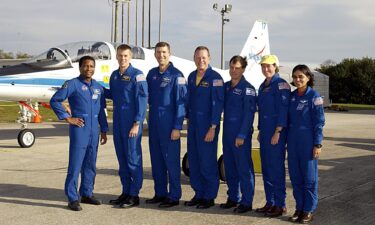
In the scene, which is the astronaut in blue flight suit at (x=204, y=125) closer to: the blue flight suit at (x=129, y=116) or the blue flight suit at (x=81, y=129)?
the blue flight suit at (x=129, y=116)

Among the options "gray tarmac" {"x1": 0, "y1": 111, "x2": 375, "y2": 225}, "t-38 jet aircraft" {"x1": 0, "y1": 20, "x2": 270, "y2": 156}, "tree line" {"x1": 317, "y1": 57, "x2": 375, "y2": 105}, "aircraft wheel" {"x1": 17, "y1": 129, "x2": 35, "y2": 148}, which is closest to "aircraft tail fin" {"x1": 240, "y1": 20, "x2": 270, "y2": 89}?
"t-38 jet aircraft" {"x1": 0, "y1": 20, "x2": 270, "y2": 156}

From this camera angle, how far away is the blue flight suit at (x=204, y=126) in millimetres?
5246

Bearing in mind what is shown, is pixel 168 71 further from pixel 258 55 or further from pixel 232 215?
pixel 258 55

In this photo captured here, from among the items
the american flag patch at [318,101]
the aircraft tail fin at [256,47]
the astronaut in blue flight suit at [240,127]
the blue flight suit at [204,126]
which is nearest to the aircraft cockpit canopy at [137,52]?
the aircraft tail fin at [256,47]

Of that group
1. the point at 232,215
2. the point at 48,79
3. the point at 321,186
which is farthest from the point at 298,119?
the point at 48,79

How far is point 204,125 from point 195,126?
0.42 ft

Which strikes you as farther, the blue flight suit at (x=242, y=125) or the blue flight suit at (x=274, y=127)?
the blue flight suit at (x=242, y=125)

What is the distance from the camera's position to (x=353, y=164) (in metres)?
8.92

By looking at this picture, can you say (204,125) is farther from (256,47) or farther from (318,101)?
(256,47)

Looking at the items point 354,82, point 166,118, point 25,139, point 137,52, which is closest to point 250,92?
point 166,118

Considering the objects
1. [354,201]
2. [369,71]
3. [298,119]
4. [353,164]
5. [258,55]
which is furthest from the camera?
[369,71]

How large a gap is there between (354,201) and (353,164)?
11.1 feet

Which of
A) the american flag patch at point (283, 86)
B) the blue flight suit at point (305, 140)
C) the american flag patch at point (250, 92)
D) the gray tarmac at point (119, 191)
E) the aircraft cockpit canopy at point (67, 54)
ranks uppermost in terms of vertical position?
the aircraft cockpit canopy at point (67, 54)

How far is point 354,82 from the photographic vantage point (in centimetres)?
5353
